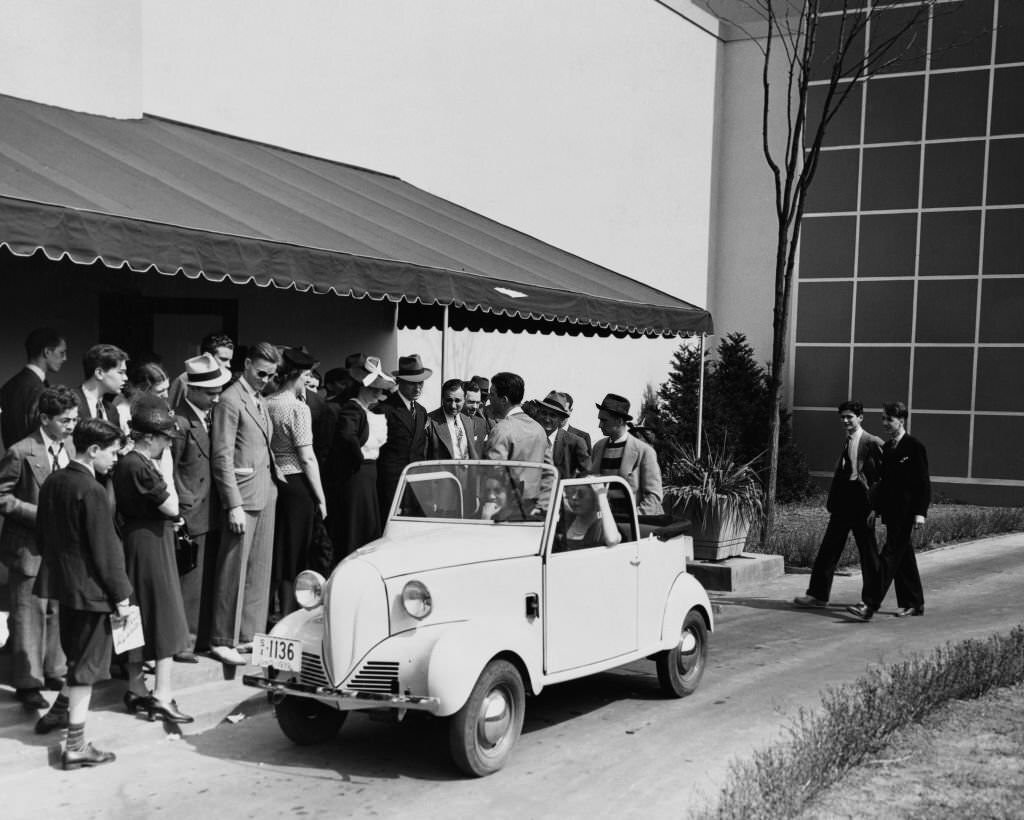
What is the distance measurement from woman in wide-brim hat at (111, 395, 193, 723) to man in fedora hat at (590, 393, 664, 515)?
3949 mm

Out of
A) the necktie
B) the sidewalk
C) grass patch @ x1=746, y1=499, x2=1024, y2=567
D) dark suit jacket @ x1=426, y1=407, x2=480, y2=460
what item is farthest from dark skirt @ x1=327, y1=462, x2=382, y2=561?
grass patch @ x1=746, y1=499, x2=1024, y2=567

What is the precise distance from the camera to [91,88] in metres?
11.0

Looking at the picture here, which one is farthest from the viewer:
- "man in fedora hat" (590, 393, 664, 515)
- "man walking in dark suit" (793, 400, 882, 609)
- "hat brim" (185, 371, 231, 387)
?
"man walking in dark suit" (793, 400, 882, 609)

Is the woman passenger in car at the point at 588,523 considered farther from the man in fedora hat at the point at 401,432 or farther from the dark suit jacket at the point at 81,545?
the dark suit jacket at the point at 81,545

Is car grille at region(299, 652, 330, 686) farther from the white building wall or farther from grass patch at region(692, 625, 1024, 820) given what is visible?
the white building wall

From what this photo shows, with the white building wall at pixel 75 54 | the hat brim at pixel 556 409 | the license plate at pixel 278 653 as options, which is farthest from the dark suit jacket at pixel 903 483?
the white building wall at pixel 75 54

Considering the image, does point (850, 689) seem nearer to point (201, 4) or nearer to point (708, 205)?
point (201, 4)

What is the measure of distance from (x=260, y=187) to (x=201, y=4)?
3.07 meters

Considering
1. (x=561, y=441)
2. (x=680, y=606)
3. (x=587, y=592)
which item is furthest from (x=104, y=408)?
(x=561, y=441)

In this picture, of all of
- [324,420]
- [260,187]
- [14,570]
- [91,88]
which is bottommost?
[14,570]

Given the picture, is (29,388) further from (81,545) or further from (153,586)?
(81,545)

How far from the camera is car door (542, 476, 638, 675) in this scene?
6602 millimetres

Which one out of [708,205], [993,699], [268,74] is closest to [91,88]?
[268,74]

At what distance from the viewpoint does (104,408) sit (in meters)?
7.59
